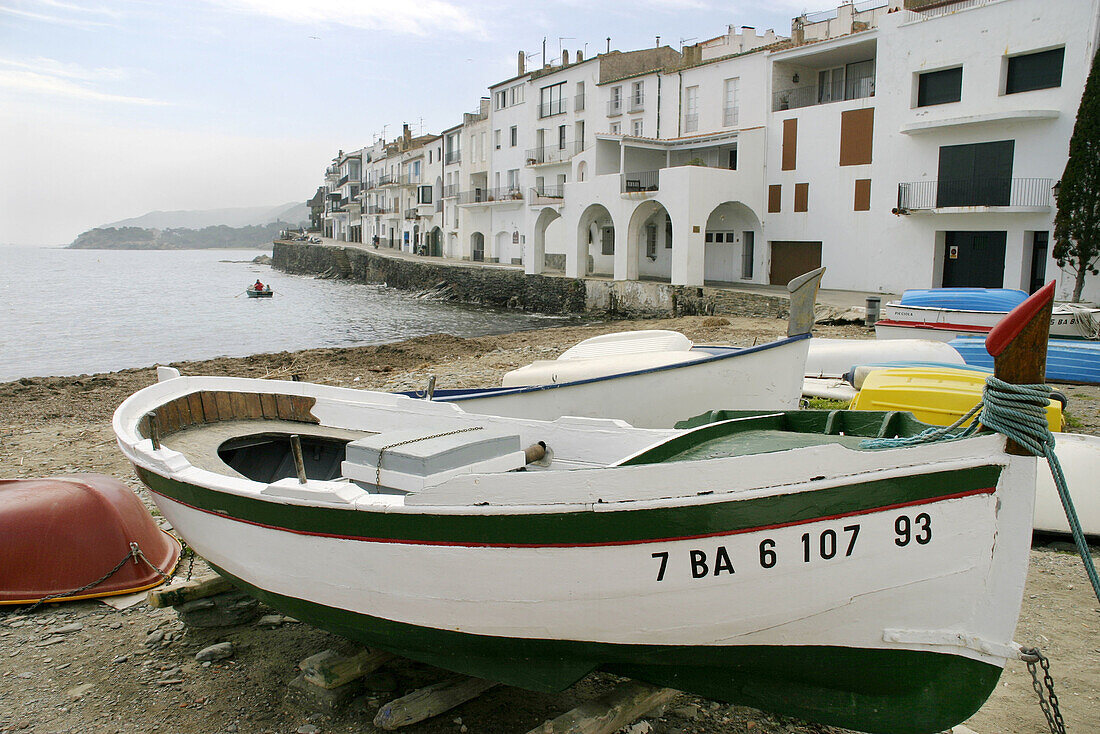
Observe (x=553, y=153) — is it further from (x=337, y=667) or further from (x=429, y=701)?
(x=429, y=701)

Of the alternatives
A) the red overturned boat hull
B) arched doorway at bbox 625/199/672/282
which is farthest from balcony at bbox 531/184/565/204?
the red overturned boat hull

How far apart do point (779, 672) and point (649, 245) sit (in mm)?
35218

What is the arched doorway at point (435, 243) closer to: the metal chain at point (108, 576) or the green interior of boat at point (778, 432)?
the metal chain at point (108, 576)

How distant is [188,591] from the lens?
5320 millimetres

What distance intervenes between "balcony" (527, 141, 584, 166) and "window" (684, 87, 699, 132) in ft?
30.8

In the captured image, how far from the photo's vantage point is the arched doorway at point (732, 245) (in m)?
31.9

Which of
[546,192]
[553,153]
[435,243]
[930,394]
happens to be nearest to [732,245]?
[546,192]

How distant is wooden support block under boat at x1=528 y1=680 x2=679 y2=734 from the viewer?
3680 millimetres

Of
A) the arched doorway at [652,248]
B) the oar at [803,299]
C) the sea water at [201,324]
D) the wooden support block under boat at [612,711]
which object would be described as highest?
the arched doorway at [652,248]

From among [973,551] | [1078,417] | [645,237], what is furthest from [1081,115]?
[973,551]

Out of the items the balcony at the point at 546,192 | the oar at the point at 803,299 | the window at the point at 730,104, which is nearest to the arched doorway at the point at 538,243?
the balcony at the point at 546,192

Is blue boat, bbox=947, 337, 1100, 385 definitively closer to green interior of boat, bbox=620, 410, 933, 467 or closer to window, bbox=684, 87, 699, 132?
green interior of boat, bbox=620, 410, 933, 467

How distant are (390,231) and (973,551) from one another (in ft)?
253

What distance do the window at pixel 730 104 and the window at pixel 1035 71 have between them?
427 inches
